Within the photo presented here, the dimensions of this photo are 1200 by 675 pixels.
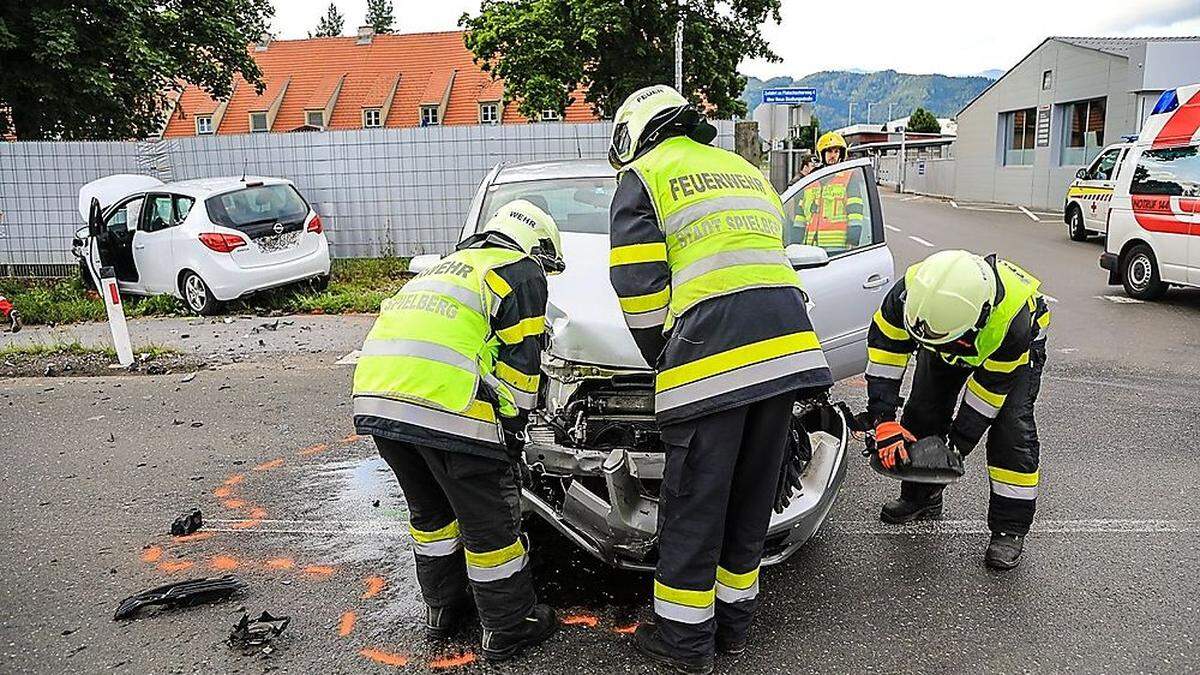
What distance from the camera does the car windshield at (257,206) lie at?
33.4ft

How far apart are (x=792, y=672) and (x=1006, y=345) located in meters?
1.64

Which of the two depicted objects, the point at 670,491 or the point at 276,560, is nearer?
the point at 670,491

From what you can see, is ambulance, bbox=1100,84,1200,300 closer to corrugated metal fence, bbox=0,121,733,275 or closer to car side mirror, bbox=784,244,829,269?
corrugated metal fence, bbox=0,121,733,275

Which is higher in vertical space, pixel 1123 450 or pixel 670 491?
pixel 670 491

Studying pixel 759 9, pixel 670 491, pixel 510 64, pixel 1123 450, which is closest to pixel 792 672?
pixel 670 491

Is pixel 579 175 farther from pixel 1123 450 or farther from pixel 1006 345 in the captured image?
pixel 1123 450

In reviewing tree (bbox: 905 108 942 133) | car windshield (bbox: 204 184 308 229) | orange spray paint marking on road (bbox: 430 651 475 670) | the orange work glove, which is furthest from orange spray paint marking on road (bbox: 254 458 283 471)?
tree (bbox: 905 108 942 133)

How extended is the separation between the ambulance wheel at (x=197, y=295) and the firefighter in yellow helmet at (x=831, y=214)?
760 centimetres

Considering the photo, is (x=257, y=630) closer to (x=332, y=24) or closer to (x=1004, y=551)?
(x=1004, y=551)

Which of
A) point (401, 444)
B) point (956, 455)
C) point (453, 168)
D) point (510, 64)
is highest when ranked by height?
point (510, 64)

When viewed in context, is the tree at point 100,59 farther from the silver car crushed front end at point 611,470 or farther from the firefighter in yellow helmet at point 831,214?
the silver car crushed front end at point 611,470

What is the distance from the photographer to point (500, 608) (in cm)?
335

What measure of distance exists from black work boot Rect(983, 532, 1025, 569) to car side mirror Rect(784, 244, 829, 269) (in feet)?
5.20

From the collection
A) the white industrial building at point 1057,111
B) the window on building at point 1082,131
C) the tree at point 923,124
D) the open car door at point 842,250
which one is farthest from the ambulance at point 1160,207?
the tree at point 923,124
